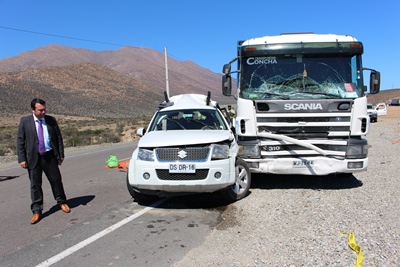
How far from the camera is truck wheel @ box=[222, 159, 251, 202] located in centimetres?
656

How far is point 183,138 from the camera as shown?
629 centimetres

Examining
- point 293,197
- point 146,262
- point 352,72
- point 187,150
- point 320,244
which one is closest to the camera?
point 146,262

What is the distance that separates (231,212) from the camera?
608 cm

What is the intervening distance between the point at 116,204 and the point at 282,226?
3149 mm

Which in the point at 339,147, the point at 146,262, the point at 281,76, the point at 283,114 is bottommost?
the point at 146,262

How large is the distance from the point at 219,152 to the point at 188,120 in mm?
1841

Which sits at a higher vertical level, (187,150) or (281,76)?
(281,76)

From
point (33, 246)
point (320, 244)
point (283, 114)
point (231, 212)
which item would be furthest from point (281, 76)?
point (33, 246)

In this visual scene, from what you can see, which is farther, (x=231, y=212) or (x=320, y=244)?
(x=231, y=212)

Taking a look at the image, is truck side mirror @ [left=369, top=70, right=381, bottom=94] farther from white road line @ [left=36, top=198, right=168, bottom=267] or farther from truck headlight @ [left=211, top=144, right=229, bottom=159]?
white road line @ [left=36, top=198, right=168, bottom=267]

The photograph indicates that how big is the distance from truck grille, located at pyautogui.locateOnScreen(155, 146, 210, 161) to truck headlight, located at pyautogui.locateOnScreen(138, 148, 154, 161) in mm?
143

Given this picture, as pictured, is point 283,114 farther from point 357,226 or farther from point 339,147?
point 357,226

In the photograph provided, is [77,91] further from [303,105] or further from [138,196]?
[303,105]

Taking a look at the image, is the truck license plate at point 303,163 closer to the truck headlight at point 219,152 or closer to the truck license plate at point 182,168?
the truck headlight at point 219,152
